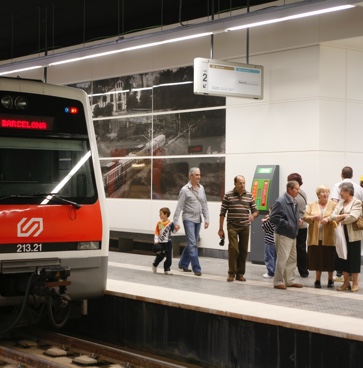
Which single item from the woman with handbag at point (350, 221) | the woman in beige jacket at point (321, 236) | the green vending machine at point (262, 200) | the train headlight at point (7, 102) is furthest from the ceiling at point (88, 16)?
the train headlight at point (7, 102)

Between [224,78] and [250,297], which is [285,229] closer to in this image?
[250,297]

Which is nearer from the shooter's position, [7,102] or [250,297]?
[7,102]

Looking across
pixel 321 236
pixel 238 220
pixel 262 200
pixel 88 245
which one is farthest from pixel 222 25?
pixel 88 245

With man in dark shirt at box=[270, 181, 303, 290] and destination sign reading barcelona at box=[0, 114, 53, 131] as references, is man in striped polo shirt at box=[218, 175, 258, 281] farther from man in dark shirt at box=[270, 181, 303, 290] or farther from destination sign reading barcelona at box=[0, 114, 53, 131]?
destination sign reading barcelona at box=[0, 114, 53, 131]

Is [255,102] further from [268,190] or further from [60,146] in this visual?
[60,146]

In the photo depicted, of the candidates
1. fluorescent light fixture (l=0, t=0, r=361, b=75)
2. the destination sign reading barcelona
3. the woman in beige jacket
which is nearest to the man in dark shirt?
the woman in beige jacket

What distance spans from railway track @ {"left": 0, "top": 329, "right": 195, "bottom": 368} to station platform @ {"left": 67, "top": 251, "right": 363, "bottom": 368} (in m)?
0.42

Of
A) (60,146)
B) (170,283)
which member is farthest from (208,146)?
(60,146)

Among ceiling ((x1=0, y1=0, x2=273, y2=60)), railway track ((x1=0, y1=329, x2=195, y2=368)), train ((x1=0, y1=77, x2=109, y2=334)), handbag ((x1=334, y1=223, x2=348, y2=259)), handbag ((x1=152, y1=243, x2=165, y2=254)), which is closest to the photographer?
railway track ((x1=0, y1=329, x2=195, y2=368))

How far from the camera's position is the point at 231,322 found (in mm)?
8922

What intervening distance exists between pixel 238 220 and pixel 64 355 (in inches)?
156

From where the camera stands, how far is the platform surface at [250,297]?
845 cm

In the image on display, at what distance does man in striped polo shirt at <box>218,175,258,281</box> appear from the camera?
12586 mm

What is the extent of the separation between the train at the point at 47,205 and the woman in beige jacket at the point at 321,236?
347 cm
